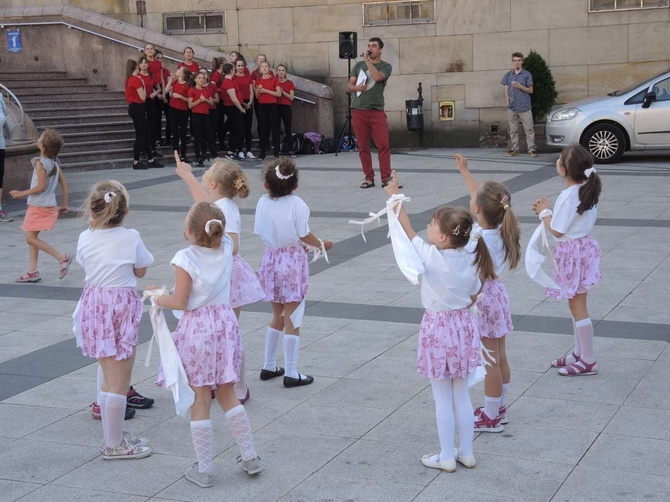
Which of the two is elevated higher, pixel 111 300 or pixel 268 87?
pixel 268 87

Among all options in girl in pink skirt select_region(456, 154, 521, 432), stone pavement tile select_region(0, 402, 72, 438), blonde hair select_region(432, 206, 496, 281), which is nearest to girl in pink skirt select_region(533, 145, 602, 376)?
girl in pink skirt select_region(456, 154, 521, 432)

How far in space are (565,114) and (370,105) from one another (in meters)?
4.22

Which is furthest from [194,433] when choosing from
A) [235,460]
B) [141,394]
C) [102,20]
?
[102,20]

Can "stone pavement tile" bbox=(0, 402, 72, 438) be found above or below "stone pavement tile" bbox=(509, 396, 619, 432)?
above

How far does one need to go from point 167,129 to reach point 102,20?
4016mm

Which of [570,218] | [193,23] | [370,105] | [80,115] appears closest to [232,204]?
[570,218]

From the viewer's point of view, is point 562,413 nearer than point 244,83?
Yes

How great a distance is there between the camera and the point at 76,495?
15.1 feet

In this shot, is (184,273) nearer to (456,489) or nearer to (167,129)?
(456,489)

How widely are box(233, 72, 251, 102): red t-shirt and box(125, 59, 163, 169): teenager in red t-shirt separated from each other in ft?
6.49

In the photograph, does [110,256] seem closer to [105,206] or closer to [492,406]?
[105,206]

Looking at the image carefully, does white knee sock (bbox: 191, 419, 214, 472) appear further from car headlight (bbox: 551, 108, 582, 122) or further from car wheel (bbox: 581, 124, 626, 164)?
car headlight (bbox: 551, 108, 582, 122)

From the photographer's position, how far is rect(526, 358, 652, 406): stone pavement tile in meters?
5.77

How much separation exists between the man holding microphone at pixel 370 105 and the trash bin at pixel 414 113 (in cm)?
573
